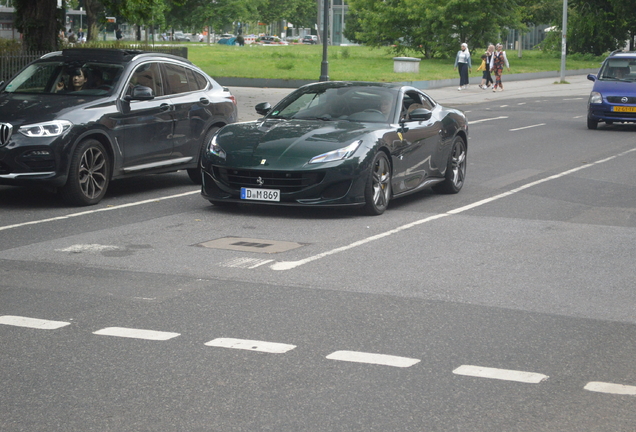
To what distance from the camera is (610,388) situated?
17.6 feet

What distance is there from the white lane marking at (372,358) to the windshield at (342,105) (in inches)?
245

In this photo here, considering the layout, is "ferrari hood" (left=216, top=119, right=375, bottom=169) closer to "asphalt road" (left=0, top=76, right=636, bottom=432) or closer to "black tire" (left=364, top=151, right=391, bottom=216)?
"black tire" (left=364, top=151, right=391, bottom=216)

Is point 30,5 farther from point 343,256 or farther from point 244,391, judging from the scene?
point 244,391

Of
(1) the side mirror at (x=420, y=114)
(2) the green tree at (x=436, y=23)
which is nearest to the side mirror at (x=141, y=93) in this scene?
(1) the side mirror at (x=420, y=114)

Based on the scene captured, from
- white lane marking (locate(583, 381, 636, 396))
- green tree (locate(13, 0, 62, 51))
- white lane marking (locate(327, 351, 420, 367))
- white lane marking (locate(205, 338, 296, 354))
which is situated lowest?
white lane marking (locate(583, 381, 636, 396))

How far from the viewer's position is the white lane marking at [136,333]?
6.20 metres

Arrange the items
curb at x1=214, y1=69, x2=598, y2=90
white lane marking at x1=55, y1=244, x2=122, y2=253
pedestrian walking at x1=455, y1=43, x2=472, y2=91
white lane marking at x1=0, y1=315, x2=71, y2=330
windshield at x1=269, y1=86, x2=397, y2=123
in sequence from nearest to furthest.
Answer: white lane marking at x1=0, y1=315, x2=71, y2=330 → white lane marking at x1=55, y1=244, x2=122, y2=253 → windshield at x1=269, y1=86, x2=397, y2=123 → curb at x1=214, y1=69, x2=598, y2=90 → pedestrian walking at x1=455, y1=43, x2=472, y2=91

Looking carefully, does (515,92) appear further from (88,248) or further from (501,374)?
(501,374)

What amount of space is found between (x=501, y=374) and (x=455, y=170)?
7983 millimetres

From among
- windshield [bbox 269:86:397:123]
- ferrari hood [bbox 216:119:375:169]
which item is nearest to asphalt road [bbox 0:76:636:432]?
ferrari hood [bbox 216:119:375:169]

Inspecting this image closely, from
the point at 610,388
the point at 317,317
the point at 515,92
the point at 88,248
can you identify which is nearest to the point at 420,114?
the point at 88,248

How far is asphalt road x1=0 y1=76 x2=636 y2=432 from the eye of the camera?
16.4 ft

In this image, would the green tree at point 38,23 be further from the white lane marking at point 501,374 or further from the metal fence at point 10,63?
the white lane marking at point 501,374

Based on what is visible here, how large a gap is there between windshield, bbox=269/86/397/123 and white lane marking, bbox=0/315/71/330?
596 cm
